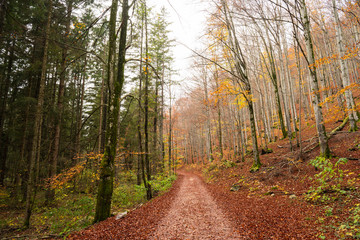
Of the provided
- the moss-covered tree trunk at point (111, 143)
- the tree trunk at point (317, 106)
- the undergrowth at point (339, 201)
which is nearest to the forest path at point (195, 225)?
the moss-covered tree trunk at point (111, 143)

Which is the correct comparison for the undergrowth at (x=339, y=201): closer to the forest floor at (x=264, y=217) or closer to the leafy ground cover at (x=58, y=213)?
the forest floor at (x=264, y=217)

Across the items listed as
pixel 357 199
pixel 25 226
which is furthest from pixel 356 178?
pixel 25 226

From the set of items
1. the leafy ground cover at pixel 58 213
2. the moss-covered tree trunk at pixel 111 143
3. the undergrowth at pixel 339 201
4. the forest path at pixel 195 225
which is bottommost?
the leafy ground cover at pixel 58 213

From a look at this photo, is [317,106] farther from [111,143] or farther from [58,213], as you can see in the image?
[58,213]

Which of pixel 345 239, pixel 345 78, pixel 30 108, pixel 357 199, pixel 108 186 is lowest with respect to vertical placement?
pixel 345 239

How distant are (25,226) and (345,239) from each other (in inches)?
405

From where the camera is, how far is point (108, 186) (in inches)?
195

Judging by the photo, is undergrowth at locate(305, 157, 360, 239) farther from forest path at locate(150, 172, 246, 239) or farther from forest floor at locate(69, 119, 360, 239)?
forest path at locate(150, 172, 246, 239)

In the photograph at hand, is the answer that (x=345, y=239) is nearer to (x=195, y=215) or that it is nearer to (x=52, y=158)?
(x=195, y=215)

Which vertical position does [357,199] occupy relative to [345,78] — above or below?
below

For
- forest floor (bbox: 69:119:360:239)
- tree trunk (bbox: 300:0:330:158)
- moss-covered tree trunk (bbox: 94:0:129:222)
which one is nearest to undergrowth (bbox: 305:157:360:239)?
forest floor (bbox: 69:119:360:239)

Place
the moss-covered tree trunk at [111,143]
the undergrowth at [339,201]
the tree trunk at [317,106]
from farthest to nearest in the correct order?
the tree trunk at [317,106] < the moss-covered tree trunk at [111,143] < the undergrowth at [339,201]

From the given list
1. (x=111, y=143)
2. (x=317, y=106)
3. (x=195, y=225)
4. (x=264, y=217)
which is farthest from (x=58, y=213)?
(x=317, y=106)

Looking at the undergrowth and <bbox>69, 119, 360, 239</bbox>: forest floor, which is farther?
<bbox>69, 119, 360, 239</bbox>: forest floor
